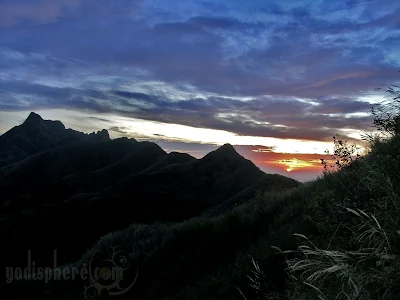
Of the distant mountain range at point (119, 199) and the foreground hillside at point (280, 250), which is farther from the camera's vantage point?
the distant mountain range at point (119, 199)

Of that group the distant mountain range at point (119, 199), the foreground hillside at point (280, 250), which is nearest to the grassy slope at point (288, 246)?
the foreground hillside at point (280, 250)

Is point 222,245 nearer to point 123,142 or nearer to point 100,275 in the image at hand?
point 100,275

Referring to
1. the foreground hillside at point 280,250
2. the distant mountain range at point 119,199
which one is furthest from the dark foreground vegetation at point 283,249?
the distant mountain range at point 119,199

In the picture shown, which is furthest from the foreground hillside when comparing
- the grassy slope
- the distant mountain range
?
the distant mountain range

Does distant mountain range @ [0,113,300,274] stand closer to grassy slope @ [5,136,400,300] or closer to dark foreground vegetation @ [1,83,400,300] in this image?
dark foreground vegetation @ [1,83,400,300]

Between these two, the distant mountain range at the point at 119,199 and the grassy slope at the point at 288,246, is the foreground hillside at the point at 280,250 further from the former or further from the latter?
the distant mountain range at the point at 119,199

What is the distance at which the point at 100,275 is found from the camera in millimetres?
13930

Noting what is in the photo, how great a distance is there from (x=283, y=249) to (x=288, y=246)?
15 centimetres

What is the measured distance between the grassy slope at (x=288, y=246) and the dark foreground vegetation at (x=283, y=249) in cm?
2

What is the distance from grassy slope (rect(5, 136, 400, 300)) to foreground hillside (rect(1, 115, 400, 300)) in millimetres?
21

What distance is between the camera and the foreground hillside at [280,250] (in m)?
3.77

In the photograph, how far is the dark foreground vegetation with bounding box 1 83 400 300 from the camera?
3771 millimetres

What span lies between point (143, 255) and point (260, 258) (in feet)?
22.8

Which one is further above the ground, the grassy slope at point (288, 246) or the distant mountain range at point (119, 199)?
the grassy slope at point (288, 246)
